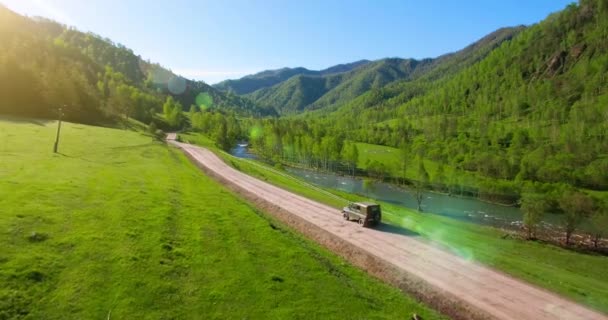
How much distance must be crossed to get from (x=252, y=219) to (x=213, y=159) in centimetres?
6030

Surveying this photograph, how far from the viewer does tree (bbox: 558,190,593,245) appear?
256 feet

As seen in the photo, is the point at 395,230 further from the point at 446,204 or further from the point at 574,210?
the point at 446,204

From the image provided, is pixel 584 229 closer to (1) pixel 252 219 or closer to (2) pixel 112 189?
(1) pixel 252 219

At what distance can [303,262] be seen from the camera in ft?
103

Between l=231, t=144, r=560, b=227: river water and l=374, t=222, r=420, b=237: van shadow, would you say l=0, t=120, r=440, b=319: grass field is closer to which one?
l=374, t=222, r=420, b=237: van shadow

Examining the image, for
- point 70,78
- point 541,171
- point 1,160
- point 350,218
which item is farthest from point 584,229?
point 70,78

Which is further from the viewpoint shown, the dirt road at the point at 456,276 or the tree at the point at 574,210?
the tree at the point at 574,210

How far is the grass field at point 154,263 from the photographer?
2158cm

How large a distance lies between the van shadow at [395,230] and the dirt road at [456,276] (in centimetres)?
103

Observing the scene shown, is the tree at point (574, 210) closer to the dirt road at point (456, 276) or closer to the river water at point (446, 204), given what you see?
the river water at point (446, 204)

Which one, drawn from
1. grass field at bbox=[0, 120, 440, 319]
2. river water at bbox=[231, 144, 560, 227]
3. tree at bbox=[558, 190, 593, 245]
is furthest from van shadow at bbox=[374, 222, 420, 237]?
river water at bbox=[231, 144, 560, 227]

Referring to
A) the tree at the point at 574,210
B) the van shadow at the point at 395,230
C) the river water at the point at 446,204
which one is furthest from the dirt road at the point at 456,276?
the river water at the point at 446,204

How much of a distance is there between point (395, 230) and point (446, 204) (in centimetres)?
8044

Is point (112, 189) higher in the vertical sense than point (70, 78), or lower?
lower
